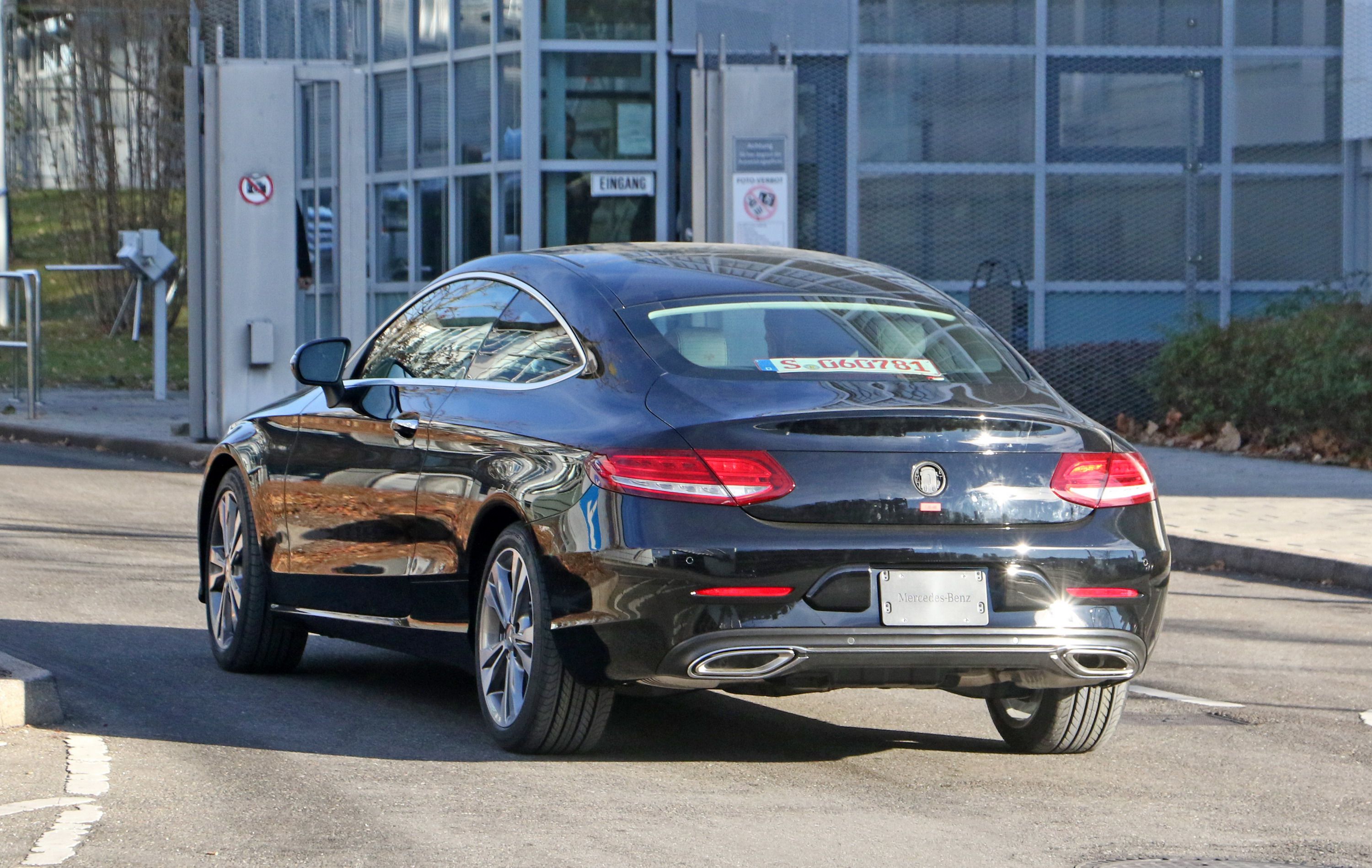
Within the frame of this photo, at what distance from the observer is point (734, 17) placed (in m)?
22.7

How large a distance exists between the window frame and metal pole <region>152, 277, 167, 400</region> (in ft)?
52.1

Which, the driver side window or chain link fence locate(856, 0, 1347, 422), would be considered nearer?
the driver side window

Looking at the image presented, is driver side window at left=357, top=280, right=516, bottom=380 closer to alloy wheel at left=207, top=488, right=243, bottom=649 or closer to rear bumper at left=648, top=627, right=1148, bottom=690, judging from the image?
alloy wheel at left=207, top=488, right=243, bottom=649

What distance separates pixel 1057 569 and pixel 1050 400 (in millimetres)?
606

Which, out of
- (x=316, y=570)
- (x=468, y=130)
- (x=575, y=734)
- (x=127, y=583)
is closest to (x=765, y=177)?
(x=468, y=130)

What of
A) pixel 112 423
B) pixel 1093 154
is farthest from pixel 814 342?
pixel 1093 154

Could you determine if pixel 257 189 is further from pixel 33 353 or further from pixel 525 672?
pixel 525 672

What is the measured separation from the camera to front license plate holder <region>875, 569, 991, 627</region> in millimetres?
5559

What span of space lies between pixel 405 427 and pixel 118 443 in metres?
12.0

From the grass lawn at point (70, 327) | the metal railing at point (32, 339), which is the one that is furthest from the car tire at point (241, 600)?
the grass lawn at point (70, 327)

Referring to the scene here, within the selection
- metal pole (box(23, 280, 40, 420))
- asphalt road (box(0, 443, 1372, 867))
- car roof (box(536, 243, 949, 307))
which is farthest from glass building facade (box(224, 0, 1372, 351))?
car roof (box(536, 243, 949, 307))

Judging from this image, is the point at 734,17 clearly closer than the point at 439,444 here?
No

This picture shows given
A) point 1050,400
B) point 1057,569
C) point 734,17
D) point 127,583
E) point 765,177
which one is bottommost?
point 127,583

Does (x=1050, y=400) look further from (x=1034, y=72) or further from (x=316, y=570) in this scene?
(x=1034, y=72)
